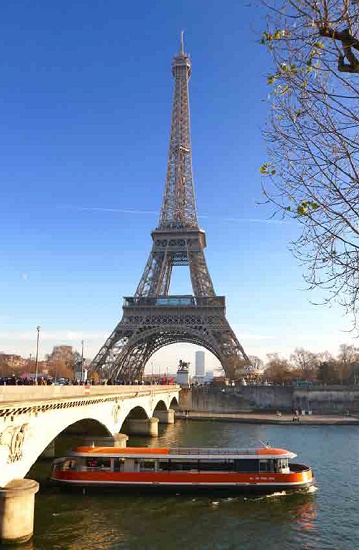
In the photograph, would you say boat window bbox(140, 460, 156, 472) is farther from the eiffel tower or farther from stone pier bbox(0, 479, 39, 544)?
the eiffel tower

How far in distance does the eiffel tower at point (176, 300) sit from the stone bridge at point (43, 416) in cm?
3609

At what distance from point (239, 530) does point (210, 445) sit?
76.9 ft

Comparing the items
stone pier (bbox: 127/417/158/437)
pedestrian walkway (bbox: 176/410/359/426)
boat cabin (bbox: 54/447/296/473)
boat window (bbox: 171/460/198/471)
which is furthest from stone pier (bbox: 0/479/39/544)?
pedestrian walkway (bbox: 176/410/359/426)

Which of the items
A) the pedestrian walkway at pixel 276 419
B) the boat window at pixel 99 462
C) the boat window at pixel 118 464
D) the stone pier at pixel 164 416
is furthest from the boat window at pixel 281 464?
the stone pier at pixel 164 416

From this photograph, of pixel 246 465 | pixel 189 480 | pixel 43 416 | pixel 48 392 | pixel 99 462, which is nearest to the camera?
pixel 43 416

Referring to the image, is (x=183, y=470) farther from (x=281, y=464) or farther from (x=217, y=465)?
(x=281, y=464)

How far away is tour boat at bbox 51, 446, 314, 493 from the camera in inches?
1106

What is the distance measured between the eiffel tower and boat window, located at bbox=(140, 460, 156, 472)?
44.0m

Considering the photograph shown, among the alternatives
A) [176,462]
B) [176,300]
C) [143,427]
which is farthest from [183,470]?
[176,300]

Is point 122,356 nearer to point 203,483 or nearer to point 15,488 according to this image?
point 203,483

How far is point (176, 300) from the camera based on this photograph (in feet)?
260

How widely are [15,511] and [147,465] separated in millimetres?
12695

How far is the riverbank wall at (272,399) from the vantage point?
79.1 metres

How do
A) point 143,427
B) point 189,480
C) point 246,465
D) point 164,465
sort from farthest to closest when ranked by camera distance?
point 143,427
point 164,465
point 246,465
point 189,480
